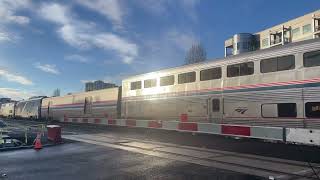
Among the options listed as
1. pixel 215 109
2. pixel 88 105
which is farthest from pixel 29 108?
pixel 215 109

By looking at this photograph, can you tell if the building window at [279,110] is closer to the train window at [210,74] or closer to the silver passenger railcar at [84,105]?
the train window at [210,74]

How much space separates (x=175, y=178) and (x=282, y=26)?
79.5m

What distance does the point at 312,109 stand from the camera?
14414 millimetres

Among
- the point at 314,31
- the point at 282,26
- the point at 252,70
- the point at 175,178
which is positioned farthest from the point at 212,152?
the point at 282,26

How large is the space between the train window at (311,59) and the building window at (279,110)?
68.0 inches

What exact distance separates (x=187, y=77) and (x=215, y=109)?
10.3ft

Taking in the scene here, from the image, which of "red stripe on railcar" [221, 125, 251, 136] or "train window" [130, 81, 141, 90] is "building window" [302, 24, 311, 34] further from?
"red stripe on railcar" [221, 125, 251, 136]

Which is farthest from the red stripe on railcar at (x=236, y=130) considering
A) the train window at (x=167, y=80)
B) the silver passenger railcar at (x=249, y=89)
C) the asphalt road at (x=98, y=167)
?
the train window at (x=167, y=80)

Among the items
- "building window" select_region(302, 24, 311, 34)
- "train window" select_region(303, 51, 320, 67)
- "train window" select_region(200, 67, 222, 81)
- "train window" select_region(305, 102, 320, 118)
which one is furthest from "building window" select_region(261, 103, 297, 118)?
"building window" select_region(302, 24, 311, 34)

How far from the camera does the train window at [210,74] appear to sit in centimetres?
1921

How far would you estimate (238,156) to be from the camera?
46.5ft

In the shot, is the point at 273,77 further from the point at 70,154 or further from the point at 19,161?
the point at 19,161

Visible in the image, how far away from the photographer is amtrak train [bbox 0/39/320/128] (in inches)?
582

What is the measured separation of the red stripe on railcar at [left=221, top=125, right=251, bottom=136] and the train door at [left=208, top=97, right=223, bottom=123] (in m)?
2.96
